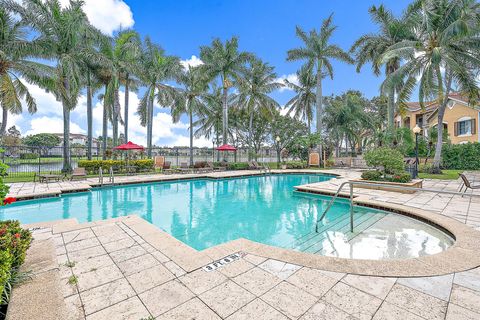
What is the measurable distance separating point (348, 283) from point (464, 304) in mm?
1060

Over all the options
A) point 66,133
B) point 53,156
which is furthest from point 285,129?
point 53,156

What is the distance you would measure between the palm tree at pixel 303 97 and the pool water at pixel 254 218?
56.0 ft

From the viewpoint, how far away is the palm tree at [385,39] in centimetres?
1622

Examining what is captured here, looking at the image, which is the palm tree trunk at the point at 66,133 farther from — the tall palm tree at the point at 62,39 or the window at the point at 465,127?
the window at the point at 465,127

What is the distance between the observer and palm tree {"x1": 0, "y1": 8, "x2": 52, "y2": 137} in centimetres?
1181

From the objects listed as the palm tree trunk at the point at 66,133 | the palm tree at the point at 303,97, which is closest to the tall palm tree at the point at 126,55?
the palm tree trunk at the point at 66,133

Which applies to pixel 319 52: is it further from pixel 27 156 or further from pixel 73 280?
pixel 27 156

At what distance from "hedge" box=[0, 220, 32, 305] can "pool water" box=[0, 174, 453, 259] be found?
2.93m

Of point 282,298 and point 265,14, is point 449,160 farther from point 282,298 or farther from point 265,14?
point 282,298

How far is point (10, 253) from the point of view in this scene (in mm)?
2531

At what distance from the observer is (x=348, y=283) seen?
2.67 meters

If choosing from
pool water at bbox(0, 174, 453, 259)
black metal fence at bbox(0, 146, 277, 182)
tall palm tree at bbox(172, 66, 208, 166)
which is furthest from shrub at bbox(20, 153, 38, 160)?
pool water at bbox(0, 174, 453, 259)

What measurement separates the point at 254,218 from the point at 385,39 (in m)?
18.1

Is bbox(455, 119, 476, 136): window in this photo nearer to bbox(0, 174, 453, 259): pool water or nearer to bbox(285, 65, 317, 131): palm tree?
bbox(285, 65, 317, 131): palm tree
